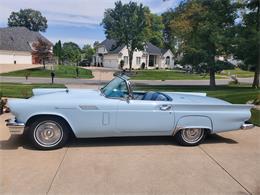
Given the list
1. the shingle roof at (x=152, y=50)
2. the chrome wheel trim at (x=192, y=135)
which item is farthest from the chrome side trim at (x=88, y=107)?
the shingle roof at (x=152, y=50)

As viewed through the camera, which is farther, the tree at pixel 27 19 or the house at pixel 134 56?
the tree at pixel 27 19

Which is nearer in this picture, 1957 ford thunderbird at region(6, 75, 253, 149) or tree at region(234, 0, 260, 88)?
1957 ford thunderbird at region(6, 75, 253, 149)

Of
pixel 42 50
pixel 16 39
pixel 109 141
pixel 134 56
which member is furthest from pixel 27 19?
pixel 109 141

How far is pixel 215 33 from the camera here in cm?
2088

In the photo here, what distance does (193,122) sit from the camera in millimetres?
5719

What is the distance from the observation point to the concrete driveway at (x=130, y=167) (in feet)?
12.8

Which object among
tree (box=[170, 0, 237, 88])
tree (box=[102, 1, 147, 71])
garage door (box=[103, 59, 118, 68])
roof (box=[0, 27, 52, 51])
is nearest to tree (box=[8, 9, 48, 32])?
roof (box=[0, 27, 52, 51])

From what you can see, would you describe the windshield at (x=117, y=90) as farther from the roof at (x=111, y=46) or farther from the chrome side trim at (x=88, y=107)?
the roof at (x=111, y=46)

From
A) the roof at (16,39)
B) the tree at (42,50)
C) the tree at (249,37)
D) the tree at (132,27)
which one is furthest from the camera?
the roof at (16,39)

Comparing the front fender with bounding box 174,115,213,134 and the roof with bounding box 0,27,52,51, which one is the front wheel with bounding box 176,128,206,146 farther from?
the roof with bounding box 0,27,52,51

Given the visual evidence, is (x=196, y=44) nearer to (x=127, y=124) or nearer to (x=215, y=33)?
(x=215, y=33)

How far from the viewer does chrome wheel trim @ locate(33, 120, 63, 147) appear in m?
5.29

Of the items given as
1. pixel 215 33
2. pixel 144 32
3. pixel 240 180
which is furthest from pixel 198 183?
pixel 144 32

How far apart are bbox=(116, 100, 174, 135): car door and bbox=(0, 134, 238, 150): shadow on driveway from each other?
377mm
